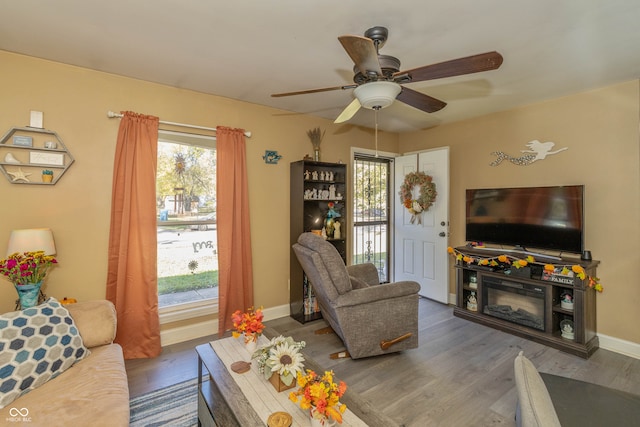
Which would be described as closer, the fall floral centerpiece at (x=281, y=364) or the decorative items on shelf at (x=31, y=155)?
the fall floral centerpiece at (x=281, y=364)

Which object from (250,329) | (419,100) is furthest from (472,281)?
(250,329)

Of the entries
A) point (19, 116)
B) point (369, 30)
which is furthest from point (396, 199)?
point (19, 116)

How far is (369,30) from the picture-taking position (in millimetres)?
1936

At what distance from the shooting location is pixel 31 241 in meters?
2.15

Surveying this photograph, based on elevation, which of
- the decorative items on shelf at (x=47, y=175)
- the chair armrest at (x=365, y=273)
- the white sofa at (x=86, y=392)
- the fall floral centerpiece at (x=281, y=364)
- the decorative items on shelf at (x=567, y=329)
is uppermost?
the decorative items on shelf at (x=47, y=175)

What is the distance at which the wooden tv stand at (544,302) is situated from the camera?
9.12 ft

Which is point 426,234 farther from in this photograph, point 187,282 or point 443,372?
point 187,282

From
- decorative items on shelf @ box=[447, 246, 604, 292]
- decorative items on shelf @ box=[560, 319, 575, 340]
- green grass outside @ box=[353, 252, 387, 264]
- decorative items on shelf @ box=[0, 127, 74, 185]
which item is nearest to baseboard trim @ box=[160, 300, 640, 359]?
decorative items on shelf @ box=[560, 319, 575, 340]

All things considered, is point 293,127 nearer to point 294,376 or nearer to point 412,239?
point 412,239

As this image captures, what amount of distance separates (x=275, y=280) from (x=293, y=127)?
1975 millimetres

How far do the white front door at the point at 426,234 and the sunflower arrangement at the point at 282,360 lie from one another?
3.13 m

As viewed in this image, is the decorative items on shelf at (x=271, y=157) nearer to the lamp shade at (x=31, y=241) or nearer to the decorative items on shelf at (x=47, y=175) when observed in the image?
the decorative items on shelf at (x=47, y=175)

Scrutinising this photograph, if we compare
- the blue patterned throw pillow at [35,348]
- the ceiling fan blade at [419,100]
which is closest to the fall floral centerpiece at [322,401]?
the blue patterned throw pillow at [35,348]

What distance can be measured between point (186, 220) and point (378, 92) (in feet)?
7.84
